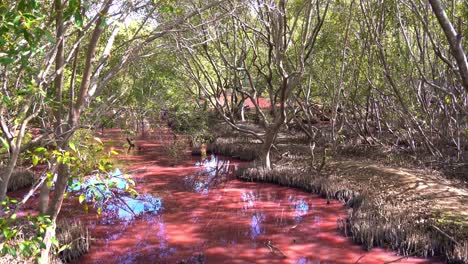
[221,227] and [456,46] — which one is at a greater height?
[456,46]

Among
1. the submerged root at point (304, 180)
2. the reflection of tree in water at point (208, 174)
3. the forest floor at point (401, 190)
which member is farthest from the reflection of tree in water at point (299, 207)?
the reflection of tree in water at point (208, 174)

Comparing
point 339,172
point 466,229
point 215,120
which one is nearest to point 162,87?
point 215,120

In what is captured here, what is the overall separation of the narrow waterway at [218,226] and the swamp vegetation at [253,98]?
0.77ft

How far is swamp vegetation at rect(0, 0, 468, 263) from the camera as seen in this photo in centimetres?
353

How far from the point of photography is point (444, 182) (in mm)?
9344

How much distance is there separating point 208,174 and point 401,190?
6524 millimetres

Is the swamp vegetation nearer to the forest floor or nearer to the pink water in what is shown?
the forest floor

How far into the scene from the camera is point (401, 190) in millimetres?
9156

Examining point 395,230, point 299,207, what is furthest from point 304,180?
point 395,230

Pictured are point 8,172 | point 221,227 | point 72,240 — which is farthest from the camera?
point 221,227

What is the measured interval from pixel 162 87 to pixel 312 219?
1064cm

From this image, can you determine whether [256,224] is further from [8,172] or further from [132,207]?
[8,172]

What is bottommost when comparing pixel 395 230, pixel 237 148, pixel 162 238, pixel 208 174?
pixel 162 238

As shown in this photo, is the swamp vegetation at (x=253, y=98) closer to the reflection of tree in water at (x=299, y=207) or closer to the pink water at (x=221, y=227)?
the pink water at (x=221, y=227)
